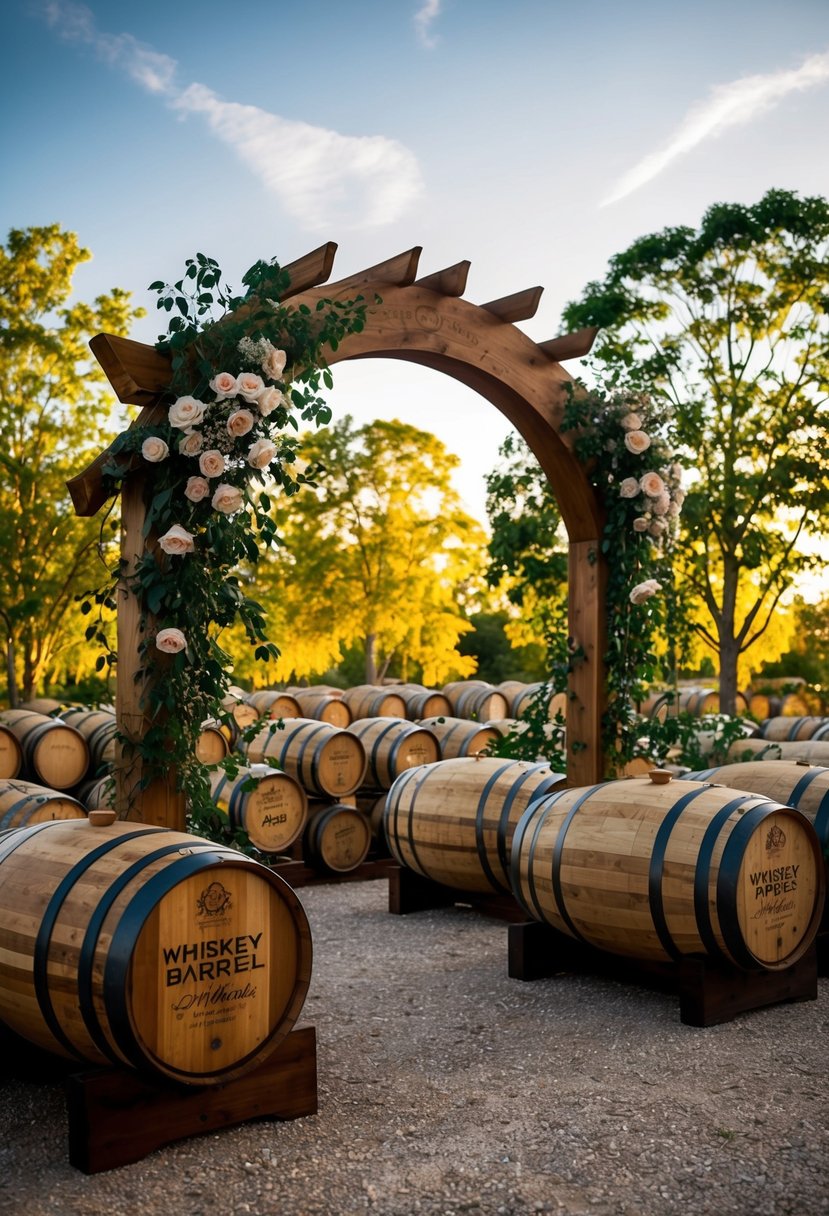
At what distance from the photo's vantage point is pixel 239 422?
441cm

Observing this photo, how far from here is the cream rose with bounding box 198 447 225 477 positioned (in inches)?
172

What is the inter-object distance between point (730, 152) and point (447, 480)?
15.8 m

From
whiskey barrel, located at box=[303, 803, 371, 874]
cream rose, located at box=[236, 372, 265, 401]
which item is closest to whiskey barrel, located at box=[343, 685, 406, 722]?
whiskey barrel, located at box=[303, 803, 371, 874]

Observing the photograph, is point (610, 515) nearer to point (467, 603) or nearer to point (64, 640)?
point (64, 640)

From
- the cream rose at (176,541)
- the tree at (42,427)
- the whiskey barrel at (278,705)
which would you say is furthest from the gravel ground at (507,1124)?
the tree at (42,427)

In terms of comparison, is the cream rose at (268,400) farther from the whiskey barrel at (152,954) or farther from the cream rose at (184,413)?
the whiskey barrel at (152,954)

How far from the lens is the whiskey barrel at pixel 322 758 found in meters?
9.32

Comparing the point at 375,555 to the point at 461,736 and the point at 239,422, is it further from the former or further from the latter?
the point at 239,422

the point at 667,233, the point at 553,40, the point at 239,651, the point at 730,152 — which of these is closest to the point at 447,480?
the point at 239,651

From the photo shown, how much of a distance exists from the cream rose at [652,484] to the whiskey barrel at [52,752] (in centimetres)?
619

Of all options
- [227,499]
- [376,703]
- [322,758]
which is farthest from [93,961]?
[376,703]

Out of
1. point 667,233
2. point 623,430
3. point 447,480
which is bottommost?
point 623,430

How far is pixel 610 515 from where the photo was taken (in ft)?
22.4

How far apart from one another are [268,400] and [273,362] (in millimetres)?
182
